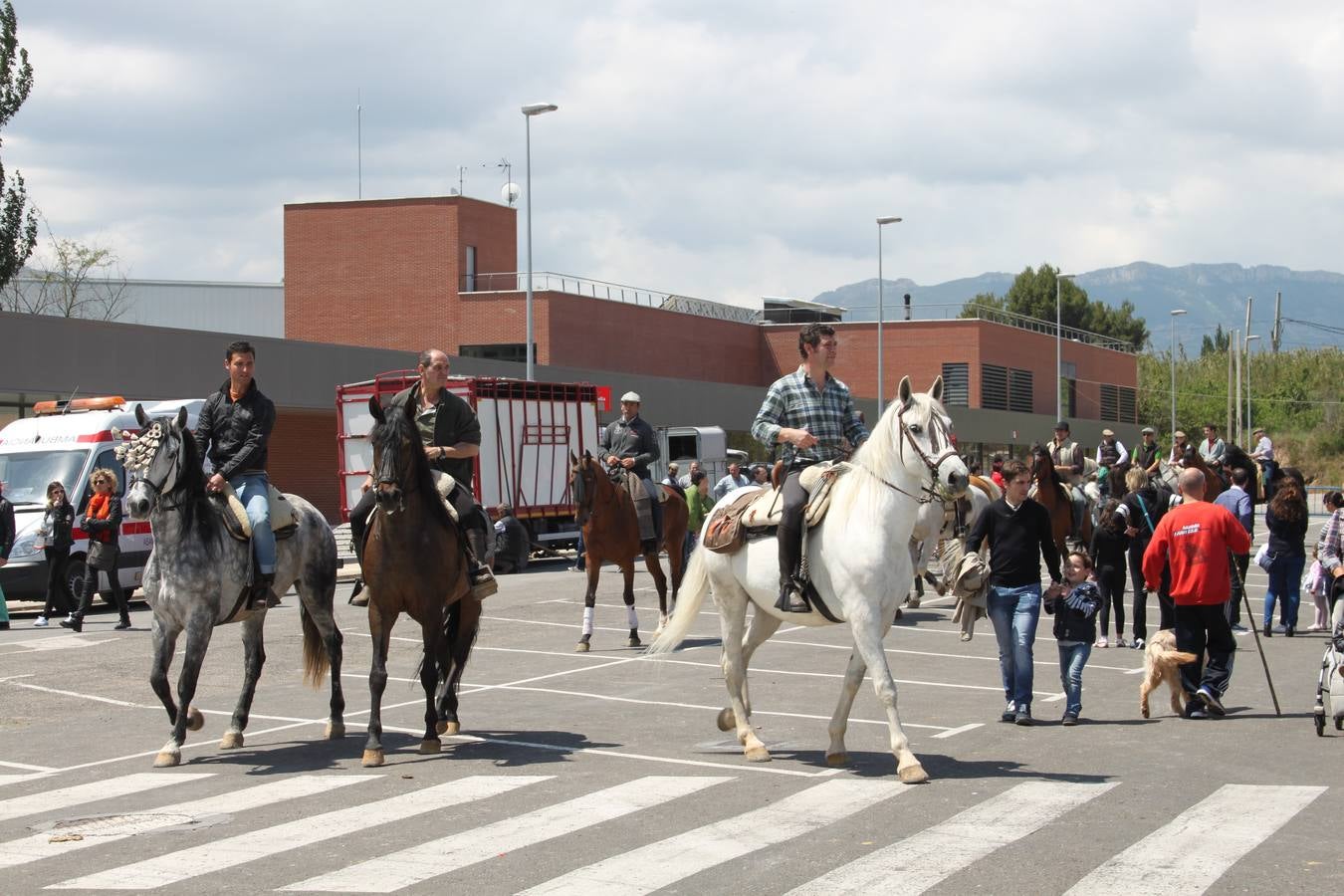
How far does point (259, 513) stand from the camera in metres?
11.1

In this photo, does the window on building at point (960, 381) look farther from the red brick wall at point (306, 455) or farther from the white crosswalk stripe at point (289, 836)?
the white crosswalk stripe at point (289, 836)

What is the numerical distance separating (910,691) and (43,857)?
8.32m

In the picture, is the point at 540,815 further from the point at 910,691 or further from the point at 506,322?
the point at 506,322

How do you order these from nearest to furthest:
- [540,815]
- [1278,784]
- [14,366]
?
[540,815] → [1278,784] → [14,366]

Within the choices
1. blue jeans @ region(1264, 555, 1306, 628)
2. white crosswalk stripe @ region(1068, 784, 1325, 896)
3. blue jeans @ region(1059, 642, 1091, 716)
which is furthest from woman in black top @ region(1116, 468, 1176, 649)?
white crosswalk stripe @ region(1068, 784, 1325, 896)

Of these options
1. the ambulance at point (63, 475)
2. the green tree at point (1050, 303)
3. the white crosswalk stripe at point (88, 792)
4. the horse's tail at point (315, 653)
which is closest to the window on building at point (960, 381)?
the green tree at point (1050, 303)

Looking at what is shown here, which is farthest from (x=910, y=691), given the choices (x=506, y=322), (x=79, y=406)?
(x=506, y=322)

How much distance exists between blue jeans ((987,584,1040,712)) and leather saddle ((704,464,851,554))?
→ 2.47m

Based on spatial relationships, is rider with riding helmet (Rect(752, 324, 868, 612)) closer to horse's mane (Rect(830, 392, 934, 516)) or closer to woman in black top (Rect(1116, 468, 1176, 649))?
horse's mane (Rect(830, 392, 934, 516))

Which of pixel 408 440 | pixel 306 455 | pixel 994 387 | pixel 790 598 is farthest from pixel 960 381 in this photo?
pixel 408 440

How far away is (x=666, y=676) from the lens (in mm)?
15250

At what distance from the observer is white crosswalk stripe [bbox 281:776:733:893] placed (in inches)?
286

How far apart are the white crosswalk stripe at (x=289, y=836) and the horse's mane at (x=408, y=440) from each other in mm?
2031

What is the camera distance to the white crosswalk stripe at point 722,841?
282 inches
